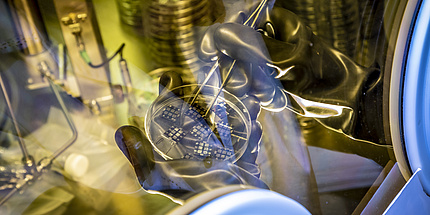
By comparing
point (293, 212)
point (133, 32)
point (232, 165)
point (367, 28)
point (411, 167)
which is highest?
point (133, 32)

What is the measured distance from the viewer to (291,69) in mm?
→ 746

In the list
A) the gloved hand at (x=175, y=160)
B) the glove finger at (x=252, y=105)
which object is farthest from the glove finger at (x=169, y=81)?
the glove finger at (x=252, y=105)

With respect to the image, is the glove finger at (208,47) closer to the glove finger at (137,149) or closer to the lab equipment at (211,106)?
the lab equipment at (211,106)

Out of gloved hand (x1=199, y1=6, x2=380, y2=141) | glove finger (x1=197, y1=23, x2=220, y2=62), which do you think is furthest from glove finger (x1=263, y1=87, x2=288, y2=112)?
glove finger (x1=197, y1=23, x2=220, y2=62)

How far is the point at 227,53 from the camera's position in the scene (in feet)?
2.11

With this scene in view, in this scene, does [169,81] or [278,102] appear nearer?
[169,81]

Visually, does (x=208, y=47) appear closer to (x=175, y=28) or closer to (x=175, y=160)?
(x=175, y=28)

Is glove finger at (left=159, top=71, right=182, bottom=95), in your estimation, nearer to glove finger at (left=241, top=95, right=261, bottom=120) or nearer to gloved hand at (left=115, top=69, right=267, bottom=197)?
gloved hand at (left=115, top=69, right=267, bottom=197)

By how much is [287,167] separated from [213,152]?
20cm

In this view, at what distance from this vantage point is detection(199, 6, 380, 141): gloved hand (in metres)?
0.65

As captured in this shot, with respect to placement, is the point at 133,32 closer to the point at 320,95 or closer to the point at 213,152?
the point at 213,152

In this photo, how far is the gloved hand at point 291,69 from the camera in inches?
25.6

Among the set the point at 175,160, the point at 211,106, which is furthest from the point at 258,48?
the point at 175,160

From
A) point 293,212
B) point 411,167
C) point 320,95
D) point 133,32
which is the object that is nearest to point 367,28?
point 320,95
